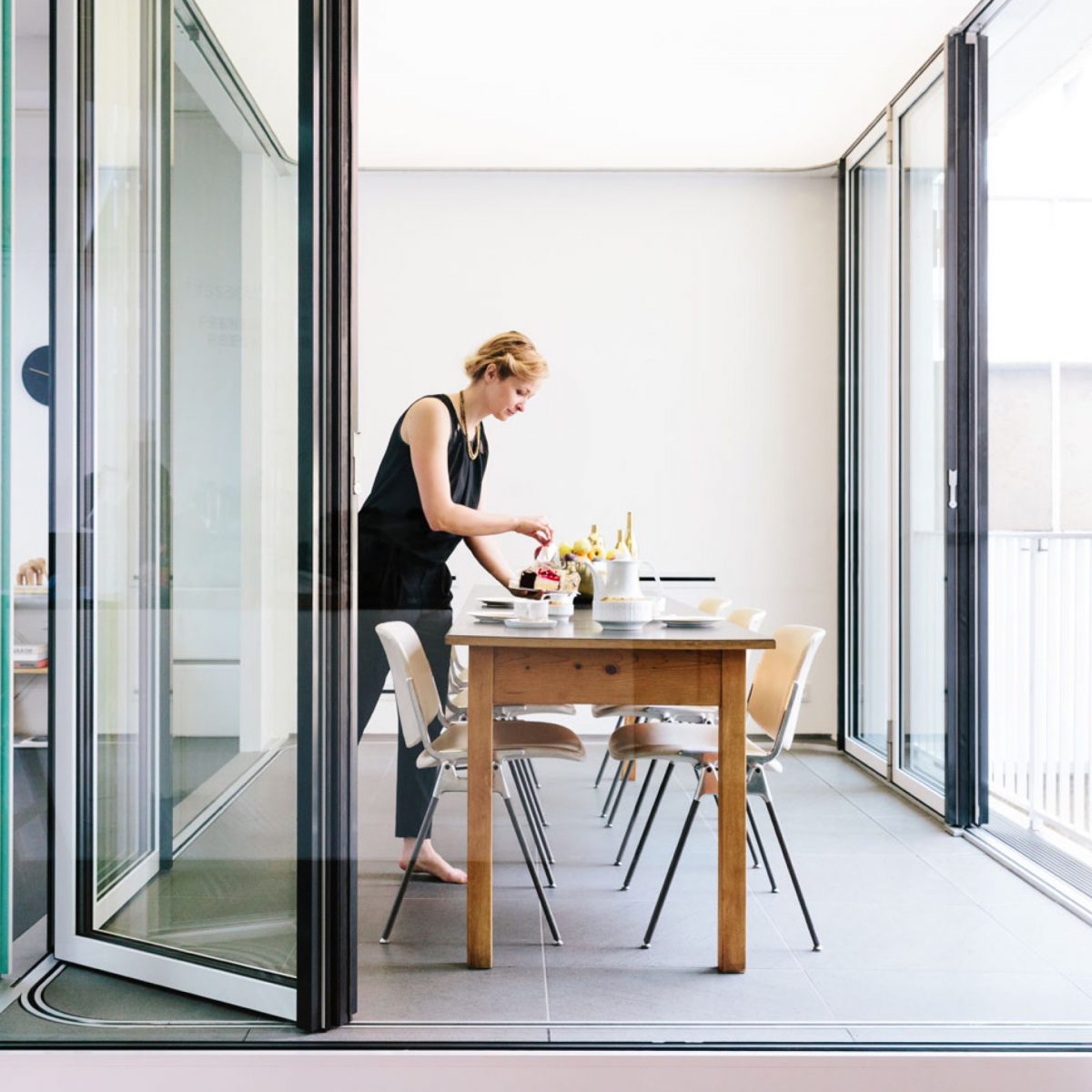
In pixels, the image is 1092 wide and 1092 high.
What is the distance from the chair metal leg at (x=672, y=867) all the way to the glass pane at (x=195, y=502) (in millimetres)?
766

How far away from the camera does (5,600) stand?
206cm

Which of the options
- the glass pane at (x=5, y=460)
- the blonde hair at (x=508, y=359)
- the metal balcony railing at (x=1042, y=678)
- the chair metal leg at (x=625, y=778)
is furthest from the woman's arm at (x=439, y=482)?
the metal balcony railing at (x=1042, y=678)

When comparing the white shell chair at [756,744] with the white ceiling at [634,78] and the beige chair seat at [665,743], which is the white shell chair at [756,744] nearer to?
the beige chair seat at [665,743]

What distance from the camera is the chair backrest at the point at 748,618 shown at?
6.75ft

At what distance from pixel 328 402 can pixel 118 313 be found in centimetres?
57

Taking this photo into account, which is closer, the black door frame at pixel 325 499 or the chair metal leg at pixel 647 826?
the black door frame at pixel 325 499

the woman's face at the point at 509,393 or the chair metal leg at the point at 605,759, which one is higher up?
the woman's face at the point at 509,393

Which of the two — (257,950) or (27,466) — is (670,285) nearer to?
(27,466)

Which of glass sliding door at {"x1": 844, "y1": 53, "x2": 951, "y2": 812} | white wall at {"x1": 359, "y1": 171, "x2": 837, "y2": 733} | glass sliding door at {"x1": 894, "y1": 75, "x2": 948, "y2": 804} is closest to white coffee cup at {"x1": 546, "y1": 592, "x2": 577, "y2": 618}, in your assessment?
white wall at {"x1": 359, "y1": 171, "x2": 837, "y2": 733}

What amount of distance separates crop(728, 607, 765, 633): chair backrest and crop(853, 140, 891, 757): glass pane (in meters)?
0.24

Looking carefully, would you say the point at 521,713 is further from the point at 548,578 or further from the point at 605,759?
the point at 548,578

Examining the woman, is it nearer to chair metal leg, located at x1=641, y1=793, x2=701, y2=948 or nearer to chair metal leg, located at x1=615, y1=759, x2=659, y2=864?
chair metal leg, located at x1=615, y1=759, x2=659, y2=864

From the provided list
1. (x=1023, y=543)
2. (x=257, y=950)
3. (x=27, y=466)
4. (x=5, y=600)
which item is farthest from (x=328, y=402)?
(x=1023, y=543)

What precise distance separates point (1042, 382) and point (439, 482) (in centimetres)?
135
